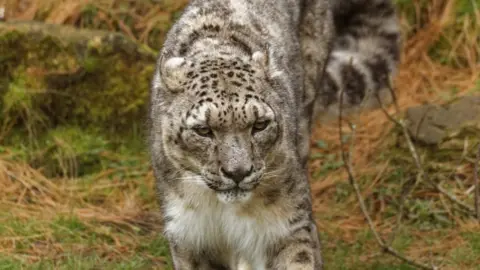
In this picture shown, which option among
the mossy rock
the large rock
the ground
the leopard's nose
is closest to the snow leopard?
the leopard's nose

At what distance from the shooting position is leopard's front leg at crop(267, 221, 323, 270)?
5957mm

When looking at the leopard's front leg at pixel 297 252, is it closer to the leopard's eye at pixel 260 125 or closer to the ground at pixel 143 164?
the leopard's eye at pixel 260 125

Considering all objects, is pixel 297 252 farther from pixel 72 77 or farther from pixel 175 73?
pixel 72 77

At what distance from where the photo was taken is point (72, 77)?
29.4 ft

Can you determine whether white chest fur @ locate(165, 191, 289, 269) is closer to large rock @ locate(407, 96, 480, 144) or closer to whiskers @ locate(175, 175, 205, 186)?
whiskers @ locate(175, 175, 205, 186)

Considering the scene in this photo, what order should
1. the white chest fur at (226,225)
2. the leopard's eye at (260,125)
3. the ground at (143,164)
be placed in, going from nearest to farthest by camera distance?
the leopard's eye at (260,125) < the white chest fur at (226,225) < the ground at (143,164)

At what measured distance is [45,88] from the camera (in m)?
8.89

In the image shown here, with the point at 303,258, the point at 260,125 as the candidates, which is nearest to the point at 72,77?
the point at 303,258

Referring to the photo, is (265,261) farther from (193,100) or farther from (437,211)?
(437,211)

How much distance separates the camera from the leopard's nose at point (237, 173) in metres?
5.32

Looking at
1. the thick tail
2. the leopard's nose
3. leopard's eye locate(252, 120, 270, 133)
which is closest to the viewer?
the leopard's nose

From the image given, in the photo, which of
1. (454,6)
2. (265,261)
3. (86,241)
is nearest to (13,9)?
(86,241)

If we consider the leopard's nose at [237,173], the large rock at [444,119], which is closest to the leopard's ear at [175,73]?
the leopard's nose at [237,173]

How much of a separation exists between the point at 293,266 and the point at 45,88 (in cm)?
372
